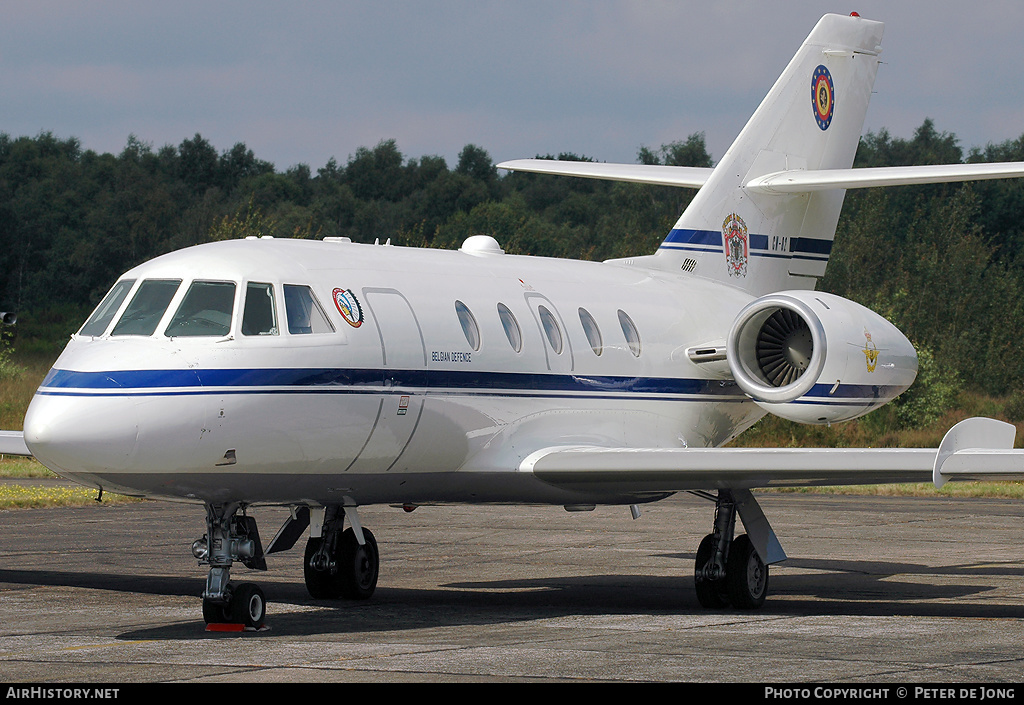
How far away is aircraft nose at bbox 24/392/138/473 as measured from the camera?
10.7 meters

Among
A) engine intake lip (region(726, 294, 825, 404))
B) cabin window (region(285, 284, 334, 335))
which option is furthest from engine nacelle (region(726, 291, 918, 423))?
cabin window (region(285, 284, 334, 335))

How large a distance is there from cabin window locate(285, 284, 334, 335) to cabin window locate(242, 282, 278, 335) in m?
0.13

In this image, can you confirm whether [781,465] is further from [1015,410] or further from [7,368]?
[1015,410]

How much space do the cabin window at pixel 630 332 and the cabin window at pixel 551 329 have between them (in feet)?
3.42

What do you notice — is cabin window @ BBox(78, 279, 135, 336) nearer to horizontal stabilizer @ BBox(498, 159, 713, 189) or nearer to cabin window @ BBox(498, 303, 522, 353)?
cabin window @ BBox(498, 303, 522, 353)

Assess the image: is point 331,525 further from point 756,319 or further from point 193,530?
point 193,530

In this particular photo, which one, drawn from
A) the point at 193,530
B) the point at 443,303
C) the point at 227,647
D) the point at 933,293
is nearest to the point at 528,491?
the point at 443,303

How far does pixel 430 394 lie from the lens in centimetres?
1284

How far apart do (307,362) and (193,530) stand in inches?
438

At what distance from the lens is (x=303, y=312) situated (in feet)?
39.5

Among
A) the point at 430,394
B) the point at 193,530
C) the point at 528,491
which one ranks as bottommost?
the point at 193,530

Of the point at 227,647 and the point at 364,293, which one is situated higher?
the point at 364,293

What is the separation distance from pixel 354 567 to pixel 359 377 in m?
3.04

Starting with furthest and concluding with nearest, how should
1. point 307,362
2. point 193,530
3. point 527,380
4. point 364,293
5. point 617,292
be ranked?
point 193,530
point 617,292
point 527,380
point 364,293
point 307,362
